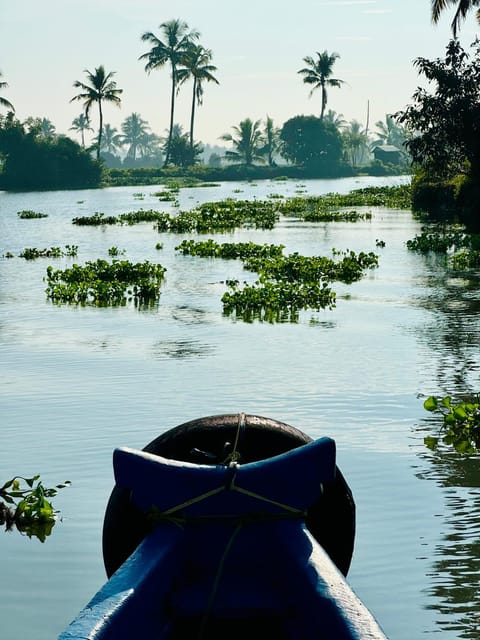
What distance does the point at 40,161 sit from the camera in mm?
92062

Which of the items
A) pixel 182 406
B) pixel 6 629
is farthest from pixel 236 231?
pixel 6 629

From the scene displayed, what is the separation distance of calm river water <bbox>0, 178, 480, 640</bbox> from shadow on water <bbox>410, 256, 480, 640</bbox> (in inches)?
0.5

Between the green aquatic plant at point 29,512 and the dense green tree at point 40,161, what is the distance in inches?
3446

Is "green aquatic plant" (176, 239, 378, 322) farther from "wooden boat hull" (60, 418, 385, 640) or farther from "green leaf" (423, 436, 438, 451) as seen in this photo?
"wooden boat hull" (60, 418, 385, 640)

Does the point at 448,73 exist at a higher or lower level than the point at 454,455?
higher

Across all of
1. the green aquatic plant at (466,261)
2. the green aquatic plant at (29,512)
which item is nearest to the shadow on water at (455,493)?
the green aquatic plant at (29,512)

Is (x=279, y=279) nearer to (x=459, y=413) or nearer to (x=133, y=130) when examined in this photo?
(x=459, y=413)

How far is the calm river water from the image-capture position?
217 inches

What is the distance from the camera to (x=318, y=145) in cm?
12194

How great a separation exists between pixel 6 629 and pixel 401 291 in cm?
1421

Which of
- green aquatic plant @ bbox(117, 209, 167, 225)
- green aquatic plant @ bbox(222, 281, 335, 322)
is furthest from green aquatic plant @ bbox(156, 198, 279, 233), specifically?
green aquatic plant @ bbox(222, 281, 335, 322)

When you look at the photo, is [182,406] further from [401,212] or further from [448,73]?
[401,212]

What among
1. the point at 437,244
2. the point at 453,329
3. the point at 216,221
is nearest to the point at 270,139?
the point at 216,221

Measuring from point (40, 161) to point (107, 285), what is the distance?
251 ft
